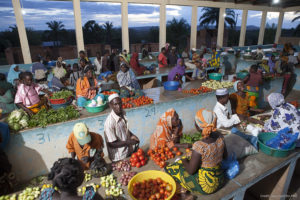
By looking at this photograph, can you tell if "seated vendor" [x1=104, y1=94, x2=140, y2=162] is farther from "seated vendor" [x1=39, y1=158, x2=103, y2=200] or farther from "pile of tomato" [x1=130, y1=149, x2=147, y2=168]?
"seated vendor" [x1=39, y1=158, x2=103, y2=200]

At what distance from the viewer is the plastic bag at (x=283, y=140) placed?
2910 millimetres

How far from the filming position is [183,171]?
2.39 metres

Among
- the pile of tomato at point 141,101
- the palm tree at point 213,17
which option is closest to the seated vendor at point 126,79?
the pile of tomato at point 141,101

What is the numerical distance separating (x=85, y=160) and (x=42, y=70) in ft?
18.9

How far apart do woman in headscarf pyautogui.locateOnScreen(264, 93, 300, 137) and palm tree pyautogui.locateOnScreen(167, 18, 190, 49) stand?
2561 centimetres

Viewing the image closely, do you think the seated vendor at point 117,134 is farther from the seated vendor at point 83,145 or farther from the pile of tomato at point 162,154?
the pile of tomato at point 162,154

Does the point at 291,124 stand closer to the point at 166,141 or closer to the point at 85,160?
the point at 166,141

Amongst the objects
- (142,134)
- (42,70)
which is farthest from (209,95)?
(42,70)

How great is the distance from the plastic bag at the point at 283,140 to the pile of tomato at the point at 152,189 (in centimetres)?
192

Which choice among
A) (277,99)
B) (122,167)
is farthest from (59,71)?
(277,99)

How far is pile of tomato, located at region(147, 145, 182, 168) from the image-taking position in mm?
2891

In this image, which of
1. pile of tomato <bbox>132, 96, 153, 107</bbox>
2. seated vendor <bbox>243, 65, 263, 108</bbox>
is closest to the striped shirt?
pile of tomato <bbox>132, 96, 153, 107</bbox>

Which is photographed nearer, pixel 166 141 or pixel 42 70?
pixel 166 141

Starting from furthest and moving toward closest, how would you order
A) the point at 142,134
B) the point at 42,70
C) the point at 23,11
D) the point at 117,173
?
1. the point at 23,11
2. the point at 42,70
3. the point at 142,134
4. the point at 117,173
